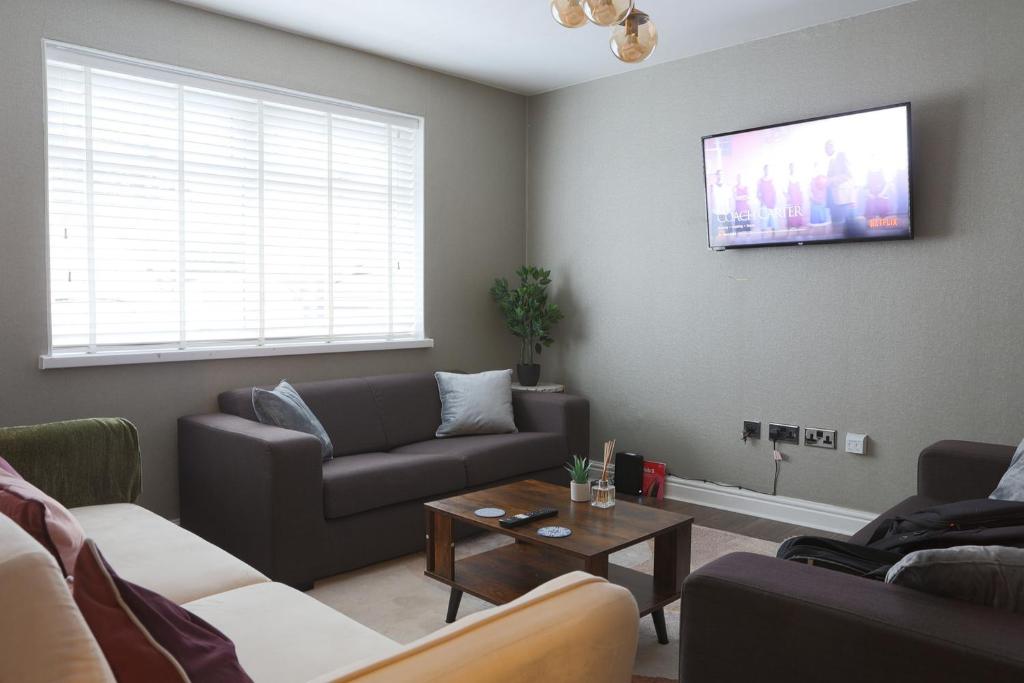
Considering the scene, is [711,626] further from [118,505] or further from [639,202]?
[639,202]

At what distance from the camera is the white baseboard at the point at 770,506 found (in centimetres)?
390

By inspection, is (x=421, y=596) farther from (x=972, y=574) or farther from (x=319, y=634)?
(x=972, y=574)

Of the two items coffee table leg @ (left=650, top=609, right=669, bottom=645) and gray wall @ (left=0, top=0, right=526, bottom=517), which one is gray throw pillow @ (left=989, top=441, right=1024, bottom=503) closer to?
coffee table leg @ (left=650, top=609, right=669, bottom=645)

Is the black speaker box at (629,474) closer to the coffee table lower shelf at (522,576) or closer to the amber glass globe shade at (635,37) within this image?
the coffee table lower shelf at (522,576)

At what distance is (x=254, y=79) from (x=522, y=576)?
292 cm

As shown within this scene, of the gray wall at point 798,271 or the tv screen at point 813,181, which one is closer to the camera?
the gray wall at point 798,271

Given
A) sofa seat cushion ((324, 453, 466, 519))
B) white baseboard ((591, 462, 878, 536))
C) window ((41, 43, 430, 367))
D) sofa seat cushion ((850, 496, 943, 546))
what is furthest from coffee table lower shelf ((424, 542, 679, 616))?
window ((41, 43, 430, 367))

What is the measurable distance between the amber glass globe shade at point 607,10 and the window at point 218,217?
240 cm

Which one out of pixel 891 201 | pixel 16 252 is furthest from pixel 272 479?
pixel 891 201

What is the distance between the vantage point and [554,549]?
2.46m

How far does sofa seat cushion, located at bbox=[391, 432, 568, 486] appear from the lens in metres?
3.81

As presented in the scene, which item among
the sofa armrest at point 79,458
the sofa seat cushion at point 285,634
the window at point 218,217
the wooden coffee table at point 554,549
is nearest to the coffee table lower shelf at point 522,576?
the wooden coffee table at point 554,549

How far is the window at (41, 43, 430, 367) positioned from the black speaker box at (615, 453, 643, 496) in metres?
1.53

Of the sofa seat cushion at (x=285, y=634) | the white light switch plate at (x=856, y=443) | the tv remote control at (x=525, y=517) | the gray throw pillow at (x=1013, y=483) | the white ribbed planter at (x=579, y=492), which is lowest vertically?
the sofa seat cushion at (x=285, y=634)
